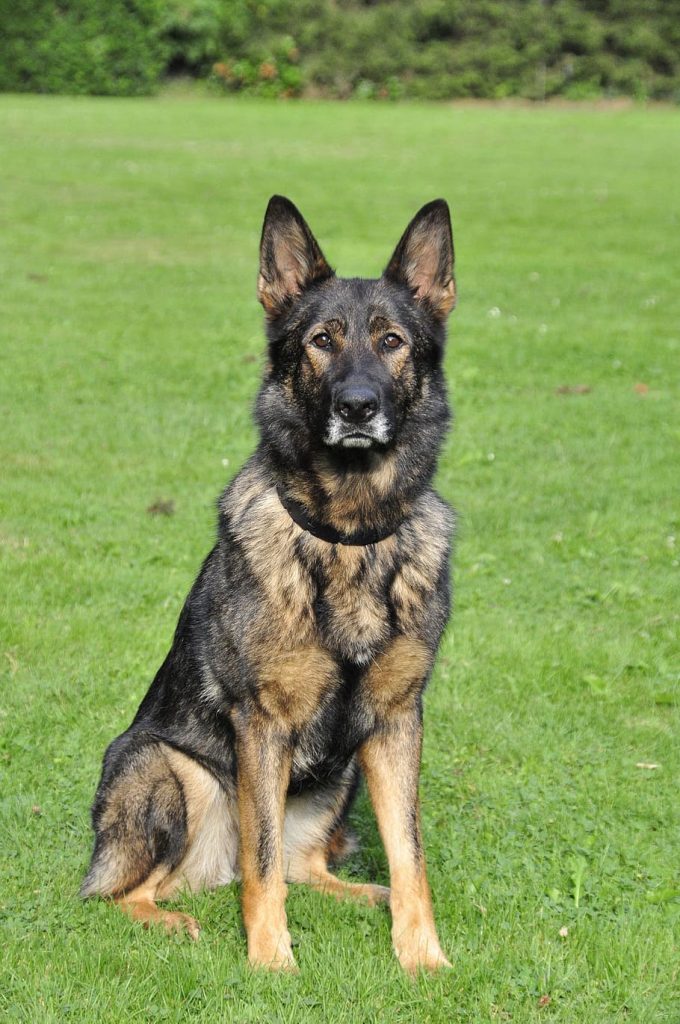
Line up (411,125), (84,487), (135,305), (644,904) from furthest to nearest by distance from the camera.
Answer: (411,125), (135,305), (84,487), (644,904)

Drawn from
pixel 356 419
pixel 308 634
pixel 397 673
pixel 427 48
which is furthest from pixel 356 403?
pixel 427 48

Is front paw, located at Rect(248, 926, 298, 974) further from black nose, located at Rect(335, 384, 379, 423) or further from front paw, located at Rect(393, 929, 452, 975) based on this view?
black nose, located at Rect(335, 384, 379, 423)

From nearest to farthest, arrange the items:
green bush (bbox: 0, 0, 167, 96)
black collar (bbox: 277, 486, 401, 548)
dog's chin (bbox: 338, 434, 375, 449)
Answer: dog's chin (bbox: 338, 434, 375, 449), black collar (bbox: 277, 486, 401, 548), green bush (bbox: 0, 0, 167, 96)

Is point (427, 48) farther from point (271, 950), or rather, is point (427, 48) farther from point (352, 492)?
point (271, 950)

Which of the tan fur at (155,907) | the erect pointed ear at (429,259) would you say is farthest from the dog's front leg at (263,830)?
the erect pointed ear at (429,259)

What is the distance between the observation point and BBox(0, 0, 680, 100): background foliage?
1591 inches

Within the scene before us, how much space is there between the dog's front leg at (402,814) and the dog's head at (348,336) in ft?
3.05

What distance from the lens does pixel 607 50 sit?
1656 inches

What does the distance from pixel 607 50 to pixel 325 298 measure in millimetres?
42444

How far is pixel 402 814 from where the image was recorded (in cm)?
Result: 379

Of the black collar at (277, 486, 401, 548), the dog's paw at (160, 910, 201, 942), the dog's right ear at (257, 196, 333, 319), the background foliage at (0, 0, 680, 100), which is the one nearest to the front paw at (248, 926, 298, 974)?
the dog's paw at (160, 910, 201, 942)

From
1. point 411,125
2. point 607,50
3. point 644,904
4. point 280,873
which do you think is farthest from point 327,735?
point 607,50

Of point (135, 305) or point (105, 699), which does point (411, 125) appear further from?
point (105, 699)

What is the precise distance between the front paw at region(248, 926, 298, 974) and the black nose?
1.63 metres
